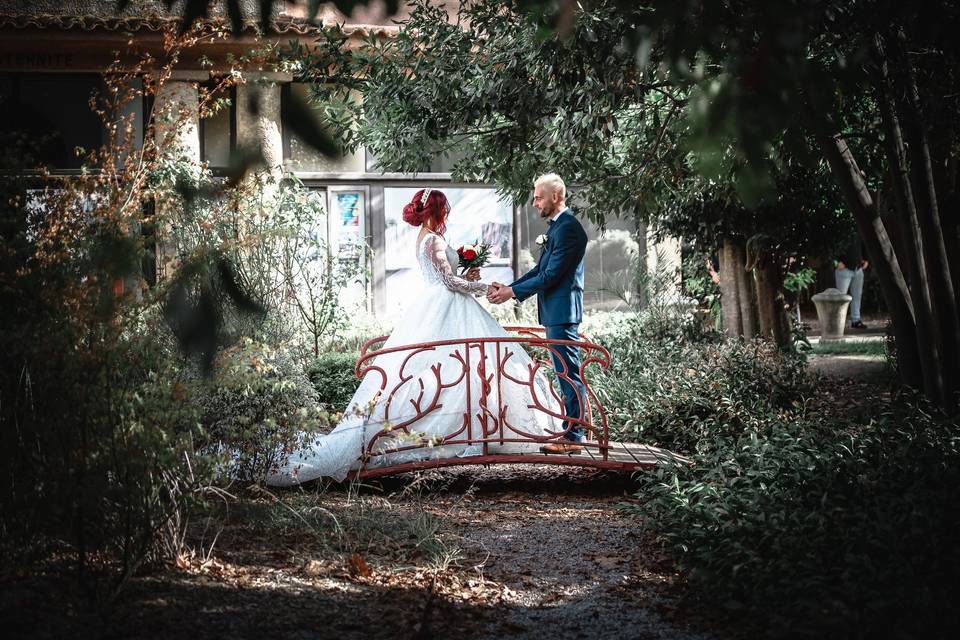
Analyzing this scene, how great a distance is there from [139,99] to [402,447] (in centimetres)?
709

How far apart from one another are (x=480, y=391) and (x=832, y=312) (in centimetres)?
1019

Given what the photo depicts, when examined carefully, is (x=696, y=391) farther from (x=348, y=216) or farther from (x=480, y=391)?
(x=348, y=216)

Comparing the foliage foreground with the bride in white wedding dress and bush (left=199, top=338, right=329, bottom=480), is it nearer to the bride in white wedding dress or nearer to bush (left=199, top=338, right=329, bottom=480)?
the bride in white wedding dress

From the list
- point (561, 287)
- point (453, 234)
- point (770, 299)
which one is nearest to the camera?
point (561, 287)

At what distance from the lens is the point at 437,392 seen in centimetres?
605

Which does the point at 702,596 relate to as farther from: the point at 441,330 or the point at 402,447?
the point at 441,330

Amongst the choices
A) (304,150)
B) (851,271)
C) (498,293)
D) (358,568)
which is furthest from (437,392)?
(851,271)

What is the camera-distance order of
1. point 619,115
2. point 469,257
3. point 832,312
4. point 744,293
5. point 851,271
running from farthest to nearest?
1. point 851,271
2. point 832,312
3. point 744,293
4. point 619,115
5. point 469,257

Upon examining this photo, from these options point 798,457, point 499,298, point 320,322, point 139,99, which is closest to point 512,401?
point 499,298

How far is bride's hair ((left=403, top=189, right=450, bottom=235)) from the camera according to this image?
6.64 m

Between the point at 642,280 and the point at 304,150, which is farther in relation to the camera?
the point at 642,280

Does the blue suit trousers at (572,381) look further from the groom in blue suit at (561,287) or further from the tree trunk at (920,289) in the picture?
the tree trunk at (920,289)

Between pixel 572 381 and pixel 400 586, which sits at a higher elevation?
pixel 572 381

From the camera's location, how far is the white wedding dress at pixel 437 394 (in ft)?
19.6
